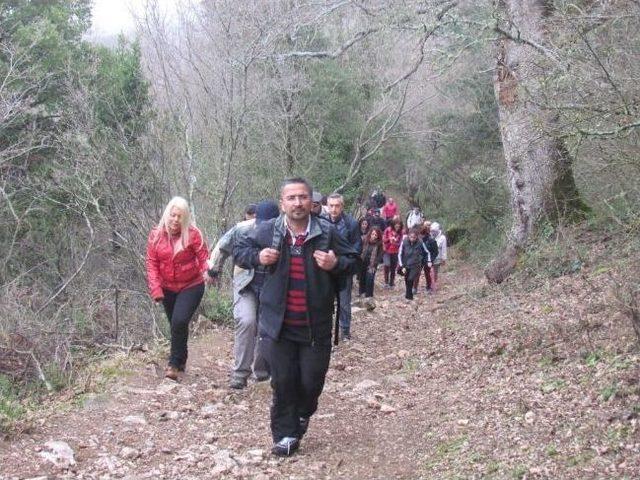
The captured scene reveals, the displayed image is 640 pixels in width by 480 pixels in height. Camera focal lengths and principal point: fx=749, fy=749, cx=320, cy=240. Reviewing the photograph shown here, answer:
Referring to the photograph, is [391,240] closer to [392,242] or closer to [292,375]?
[392,242]

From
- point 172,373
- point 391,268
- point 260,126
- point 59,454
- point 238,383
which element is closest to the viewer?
point 59,454

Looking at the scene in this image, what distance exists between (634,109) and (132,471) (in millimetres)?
4856

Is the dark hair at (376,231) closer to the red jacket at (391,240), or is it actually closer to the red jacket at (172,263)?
the red jacket at (391,240)

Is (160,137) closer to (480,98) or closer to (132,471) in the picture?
(132,471)

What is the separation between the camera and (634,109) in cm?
618

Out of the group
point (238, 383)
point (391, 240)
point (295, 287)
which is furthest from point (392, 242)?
point (295, 287)

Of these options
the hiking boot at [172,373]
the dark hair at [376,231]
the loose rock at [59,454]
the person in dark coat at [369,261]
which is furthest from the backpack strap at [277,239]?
the dark hair at [376,231]

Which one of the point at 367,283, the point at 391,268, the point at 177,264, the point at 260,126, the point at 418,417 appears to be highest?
the point at 260,126

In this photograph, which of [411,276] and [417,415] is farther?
[411,276]

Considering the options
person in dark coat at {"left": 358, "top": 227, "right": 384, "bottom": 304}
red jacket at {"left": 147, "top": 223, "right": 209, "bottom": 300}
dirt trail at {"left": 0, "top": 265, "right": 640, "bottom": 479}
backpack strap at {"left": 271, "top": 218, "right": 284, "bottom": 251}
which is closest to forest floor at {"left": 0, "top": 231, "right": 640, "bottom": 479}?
dirt trail at {"left": 0, "top": 265, "right": 640, "bottom": 479}

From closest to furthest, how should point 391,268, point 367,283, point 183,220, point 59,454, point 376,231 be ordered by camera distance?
point 59,454, point 183,220, point 367,283, point 376,231, point 391,268

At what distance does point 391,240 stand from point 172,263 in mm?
9301

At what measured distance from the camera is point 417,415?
6.72 m

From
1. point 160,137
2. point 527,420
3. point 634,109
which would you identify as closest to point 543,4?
point 634,109
